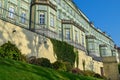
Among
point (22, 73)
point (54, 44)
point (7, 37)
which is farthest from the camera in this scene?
point (54, 44)

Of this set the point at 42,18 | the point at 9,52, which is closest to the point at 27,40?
the point at 9,52

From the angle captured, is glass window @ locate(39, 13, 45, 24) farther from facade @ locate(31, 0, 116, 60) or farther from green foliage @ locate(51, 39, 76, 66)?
green foliage @ locate(51, 39, 76, 66)

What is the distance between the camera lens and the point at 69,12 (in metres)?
56.7

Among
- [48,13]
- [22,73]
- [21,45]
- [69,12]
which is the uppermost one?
[69,12]

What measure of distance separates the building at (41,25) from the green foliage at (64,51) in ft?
4.69

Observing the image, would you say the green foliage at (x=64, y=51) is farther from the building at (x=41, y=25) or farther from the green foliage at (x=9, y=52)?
the green foliage at (x=9, y=52)

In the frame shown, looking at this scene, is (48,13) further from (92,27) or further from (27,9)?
(92,27)

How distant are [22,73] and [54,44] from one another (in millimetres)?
15859

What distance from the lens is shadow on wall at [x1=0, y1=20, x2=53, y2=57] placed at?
23.5 meters

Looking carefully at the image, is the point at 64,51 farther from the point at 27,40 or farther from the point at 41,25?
the point at 27,40

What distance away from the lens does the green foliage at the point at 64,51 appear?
105 feet

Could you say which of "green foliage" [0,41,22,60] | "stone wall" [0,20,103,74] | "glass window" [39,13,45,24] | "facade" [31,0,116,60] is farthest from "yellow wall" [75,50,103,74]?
"green foliage" [0,41,22,60]

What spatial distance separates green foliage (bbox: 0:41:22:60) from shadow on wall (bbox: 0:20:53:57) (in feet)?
4.15

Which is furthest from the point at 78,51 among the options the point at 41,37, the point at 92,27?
the point at 92,27
